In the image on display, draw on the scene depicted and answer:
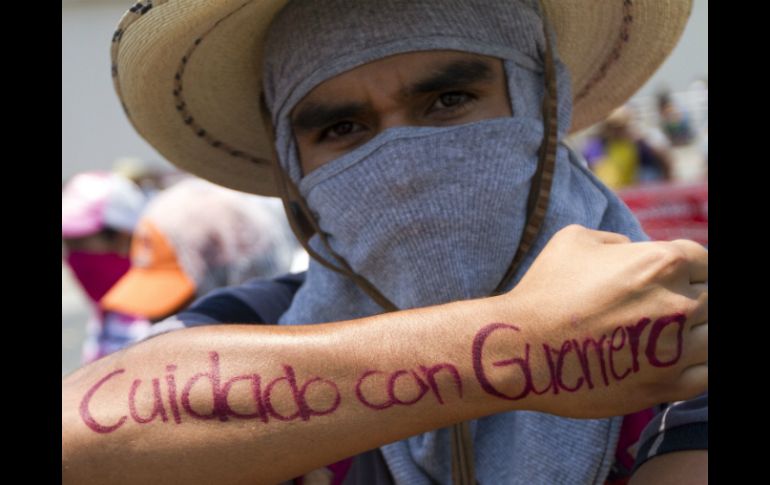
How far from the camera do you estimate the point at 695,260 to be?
1216mm

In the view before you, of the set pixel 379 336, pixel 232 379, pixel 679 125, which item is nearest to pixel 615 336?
pixel 379 336

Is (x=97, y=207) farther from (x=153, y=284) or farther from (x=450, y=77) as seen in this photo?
(x=450, y=77)

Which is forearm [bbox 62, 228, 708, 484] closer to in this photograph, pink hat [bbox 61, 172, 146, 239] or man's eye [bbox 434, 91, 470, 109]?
man's eye [bbox 434, 91, 470, 109]

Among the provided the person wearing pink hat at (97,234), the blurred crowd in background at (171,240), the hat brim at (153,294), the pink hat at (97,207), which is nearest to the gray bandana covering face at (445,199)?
the blurred crowd in background at (171,240)

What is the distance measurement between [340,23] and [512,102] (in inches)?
15.4

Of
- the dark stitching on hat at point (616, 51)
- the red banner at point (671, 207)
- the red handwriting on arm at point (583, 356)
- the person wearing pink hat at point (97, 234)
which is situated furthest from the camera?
the red banner at point (671, 207)

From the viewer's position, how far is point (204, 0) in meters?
1.72

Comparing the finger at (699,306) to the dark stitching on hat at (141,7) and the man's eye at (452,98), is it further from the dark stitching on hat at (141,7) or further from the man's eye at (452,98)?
the dark stitching on hat at (141,7)

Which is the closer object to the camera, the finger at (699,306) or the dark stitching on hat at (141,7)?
the finger at (699,306)

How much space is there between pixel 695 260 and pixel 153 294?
314cm

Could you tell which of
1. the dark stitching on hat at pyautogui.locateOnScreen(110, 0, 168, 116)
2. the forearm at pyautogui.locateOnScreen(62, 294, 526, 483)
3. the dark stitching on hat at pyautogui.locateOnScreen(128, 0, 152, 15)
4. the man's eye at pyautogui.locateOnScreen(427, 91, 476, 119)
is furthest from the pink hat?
the forearm at pyautogui.locateOnScreen(62, 294, 526, 483)

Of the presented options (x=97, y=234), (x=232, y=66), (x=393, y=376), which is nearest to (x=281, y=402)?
(x=393, y=376)

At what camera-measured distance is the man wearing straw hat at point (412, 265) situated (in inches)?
48.1

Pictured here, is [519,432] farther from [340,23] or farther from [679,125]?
[679,125]
